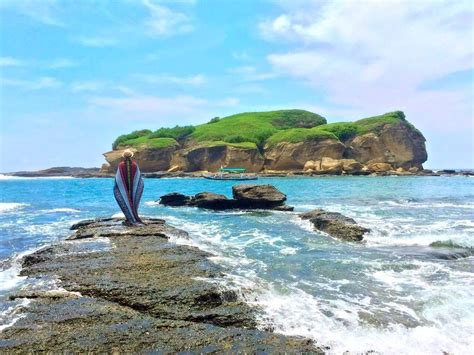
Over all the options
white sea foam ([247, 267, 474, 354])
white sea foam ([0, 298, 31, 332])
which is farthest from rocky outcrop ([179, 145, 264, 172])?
white sea foam ([0, 298, 31, 332])

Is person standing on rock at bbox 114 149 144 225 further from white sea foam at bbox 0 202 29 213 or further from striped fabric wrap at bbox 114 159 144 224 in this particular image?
white sea foam at bbox 0 202 29 213

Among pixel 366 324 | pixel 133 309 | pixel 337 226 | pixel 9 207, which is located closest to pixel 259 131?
pixel 9 207

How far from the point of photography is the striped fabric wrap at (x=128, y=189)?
50.8 feet

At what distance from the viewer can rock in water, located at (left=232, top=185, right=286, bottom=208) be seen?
94.1ft

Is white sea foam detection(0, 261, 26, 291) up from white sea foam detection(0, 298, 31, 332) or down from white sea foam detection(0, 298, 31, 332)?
down

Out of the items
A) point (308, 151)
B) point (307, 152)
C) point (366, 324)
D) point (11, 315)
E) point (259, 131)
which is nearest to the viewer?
point (11, 315)

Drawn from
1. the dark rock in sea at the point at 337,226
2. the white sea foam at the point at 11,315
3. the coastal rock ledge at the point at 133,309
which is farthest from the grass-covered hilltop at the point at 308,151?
the white sea foam at the point at 11,315

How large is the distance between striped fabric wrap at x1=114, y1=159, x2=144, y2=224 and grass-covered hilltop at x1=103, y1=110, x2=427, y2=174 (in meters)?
82.4

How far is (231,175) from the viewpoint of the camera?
89062 mm

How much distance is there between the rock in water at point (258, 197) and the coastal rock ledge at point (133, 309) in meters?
18.2

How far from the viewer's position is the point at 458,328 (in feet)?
24.6

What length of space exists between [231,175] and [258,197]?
60133 millimetres

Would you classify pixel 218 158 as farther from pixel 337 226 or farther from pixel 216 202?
pixel 337 226

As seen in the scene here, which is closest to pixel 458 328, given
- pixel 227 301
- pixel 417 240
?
pixel 227 301
